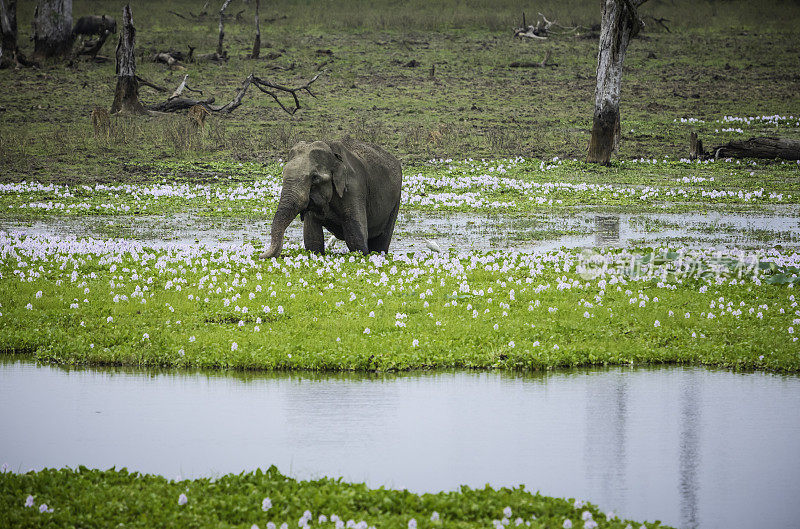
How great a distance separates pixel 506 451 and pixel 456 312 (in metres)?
4.42

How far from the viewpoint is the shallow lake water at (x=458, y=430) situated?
8094mm

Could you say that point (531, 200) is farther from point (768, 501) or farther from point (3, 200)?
point (768, 501)

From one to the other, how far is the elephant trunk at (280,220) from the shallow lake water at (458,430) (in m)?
5.84

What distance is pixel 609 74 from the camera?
110 ft

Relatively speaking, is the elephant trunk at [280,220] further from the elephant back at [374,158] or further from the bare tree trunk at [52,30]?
the bare tree trunk at [52,30]

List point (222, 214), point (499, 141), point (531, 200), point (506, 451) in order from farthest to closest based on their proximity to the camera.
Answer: point (499, 141)
point (531, 200)
point (222, 214)
point (506, 451)

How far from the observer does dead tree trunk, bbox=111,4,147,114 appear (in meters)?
37.1

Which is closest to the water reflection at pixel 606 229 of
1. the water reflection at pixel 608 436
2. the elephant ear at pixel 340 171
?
the elephant ear at pixel 340 171

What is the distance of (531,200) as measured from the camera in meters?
26.1

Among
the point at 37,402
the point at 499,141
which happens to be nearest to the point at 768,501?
the point at 37,402

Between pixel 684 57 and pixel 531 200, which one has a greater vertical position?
pixel 684 57

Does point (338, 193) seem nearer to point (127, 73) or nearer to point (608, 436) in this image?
point (608, 436)

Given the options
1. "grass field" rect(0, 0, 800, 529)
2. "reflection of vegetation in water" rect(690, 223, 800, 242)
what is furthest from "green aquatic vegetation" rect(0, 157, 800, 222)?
"reflection of vegetation in water" rect(690, 223, 800, 242)

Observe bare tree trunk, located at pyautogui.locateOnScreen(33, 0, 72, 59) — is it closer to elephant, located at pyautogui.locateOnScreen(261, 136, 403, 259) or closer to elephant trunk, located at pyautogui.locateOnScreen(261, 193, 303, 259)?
elephant, located at pyautogui.locateOnScreen(261, 136, 403, 259)
